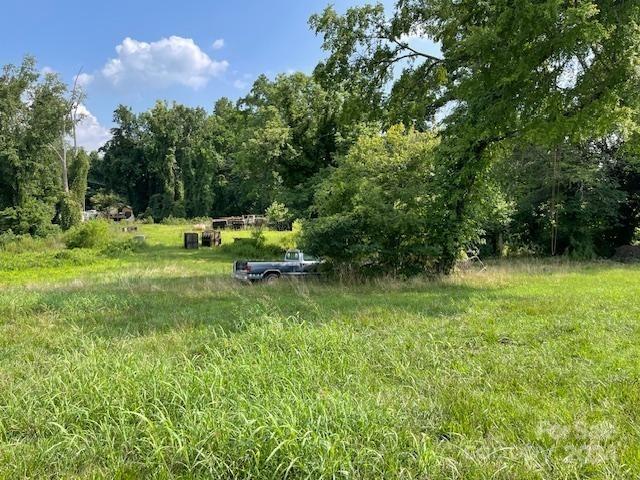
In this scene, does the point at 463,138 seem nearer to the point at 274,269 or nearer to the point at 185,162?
the point at 274,269

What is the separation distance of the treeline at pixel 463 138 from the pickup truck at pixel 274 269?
1.66 m

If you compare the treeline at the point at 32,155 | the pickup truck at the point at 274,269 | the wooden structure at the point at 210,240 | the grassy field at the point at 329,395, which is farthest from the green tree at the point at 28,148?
the grassy field at the point at 329,395

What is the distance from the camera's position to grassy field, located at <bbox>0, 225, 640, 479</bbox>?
3.15 metres

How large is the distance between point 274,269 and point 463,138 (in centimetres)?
780

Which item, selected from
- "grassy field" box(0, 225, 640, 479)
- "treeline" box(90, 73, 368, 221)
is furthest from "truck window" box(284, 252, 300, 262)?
"treeline" box(90, 73, 368, 221)

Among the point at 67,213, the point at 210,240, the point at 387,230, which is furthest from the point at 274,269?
the point at 67,213

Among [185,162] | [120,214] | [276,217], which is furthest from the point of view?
[185,162]

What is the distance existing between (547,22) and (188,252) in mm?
25451

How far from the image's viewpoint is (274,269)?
1714cm

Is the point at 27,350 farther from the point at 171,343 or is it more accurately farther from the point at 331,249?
the point at 331,249

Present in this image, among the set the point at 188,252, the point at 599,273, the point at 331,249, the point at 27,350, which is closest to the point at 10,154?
the point at 188,252

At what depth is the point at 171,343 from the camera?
6586mm

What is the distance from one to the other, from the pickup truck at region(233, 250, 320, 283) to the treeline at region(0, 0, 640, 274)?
65.2 inches

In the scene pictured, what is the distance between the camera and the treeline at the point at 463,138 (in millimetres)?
11375
